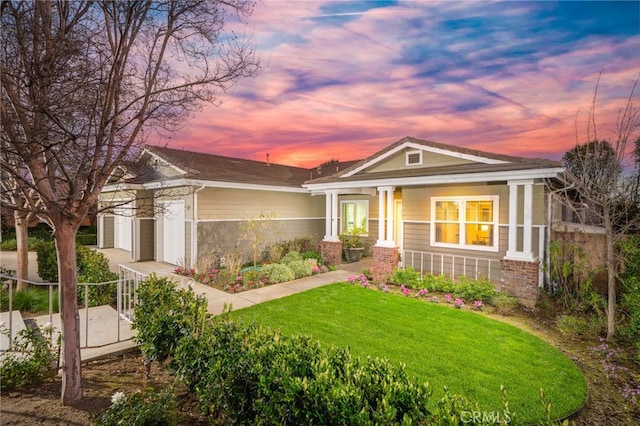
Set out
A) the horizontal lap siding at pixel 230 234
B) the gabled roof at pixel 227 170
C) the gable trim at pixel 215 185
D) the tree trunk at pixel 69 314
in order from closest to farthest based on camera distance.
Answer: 1. the tree trunk at pixel 69 314
2. the gable trim at pixel 215 185
3. the gabled roof at pixel 227 170
4. the horizontal lap siding at pixel 230 234

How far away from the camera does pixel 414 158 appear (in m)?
11.6

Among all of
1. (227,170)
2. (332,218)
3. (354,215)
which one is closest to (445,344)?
(332,218)

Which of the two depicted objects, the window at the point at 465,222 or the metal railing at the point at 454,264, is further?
the window at the point at 465,222

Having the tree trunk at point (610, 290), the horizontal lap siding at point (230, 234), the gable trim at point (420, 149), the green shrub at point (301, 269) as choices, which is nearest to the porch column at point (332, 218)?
the gable trim at point (420, 149)

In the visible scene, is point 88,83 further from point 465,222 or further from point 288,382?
point 465,222

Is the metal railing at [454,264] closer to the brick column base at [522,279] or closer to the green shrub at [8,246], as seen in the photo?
the brick column base at [522,279]

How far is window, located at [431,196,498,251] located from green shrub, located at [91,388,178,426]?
9900 millimetres

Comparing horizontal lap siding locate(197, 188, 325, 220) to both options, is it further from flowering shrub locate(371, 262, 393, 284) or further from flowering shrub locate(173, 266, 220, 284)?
flowering shrub locate(371, 262, 393, 284)

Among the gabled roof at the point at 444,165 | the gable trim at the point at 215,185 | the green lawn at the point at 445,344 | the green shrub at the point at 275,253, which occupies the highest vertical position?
the gabled roof at the point at 444,165

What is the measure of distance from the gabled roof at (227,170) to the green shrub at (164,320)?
5.90 m

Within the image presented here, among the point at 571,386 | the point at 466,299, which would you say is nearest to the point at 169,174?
the point at 466,299

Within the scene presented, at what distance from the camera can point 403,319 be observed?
6566mm

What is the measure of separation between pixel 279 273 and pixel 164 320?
20.1 ft

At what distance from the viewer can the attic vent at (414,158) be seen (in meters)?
11.4
